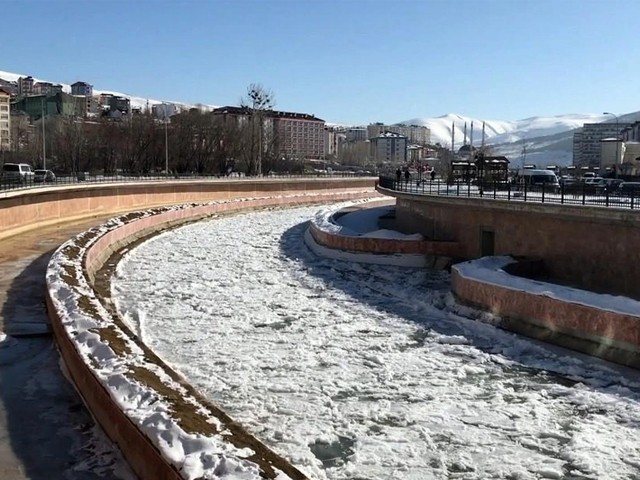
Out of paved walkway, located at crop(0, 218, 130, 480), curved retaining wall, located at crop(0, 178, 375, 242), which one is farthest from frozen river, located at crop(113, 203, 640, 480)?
curved retaining wall, located at crop(0, 178, 375, 242)

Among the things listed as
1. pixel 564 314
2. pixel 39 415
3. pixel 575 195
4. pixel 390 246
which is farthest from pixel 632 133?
pixel 39 415

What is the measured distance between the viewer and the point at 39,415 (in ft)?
33.9

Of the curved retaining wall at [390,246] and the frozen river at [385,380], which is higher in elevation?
the curved retaining wall at [390,246]

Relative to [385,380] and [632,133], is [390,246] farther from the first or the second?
[632,133]

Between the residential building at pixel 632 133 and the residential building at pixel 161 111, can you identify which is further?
the residential building at pixel 632 133

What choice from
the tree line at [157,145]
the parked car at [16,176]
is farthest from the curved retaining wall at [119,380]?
the tree line at [157,145]

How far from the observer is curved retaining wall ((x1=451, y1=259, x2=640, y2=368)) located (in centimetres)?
1523

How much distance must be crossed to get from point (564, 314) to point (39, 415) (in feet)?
38.0

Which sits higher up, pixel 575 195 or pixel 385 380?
pixel 575 195

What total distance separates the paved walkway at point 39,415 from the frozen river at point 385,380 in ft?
7.72

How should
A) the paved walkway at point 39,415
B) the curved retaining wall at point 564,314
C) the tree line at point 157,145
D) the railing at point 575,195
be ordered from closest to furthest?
the paved walkway at point 39,415, the curved retaining wall at point 564,314, the railing at point 575,195, the tree line at point 157,145

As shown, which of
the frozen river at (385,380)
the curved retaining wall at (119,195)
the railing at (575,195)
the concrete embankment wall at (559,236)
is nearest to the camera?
the frozen river at (385,380)

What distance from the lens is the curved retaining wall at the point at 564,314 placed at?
600 inches

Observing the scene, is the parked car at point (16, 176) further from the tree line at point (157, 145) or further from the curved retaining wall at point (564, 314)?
the tree line at point (157, 145)
